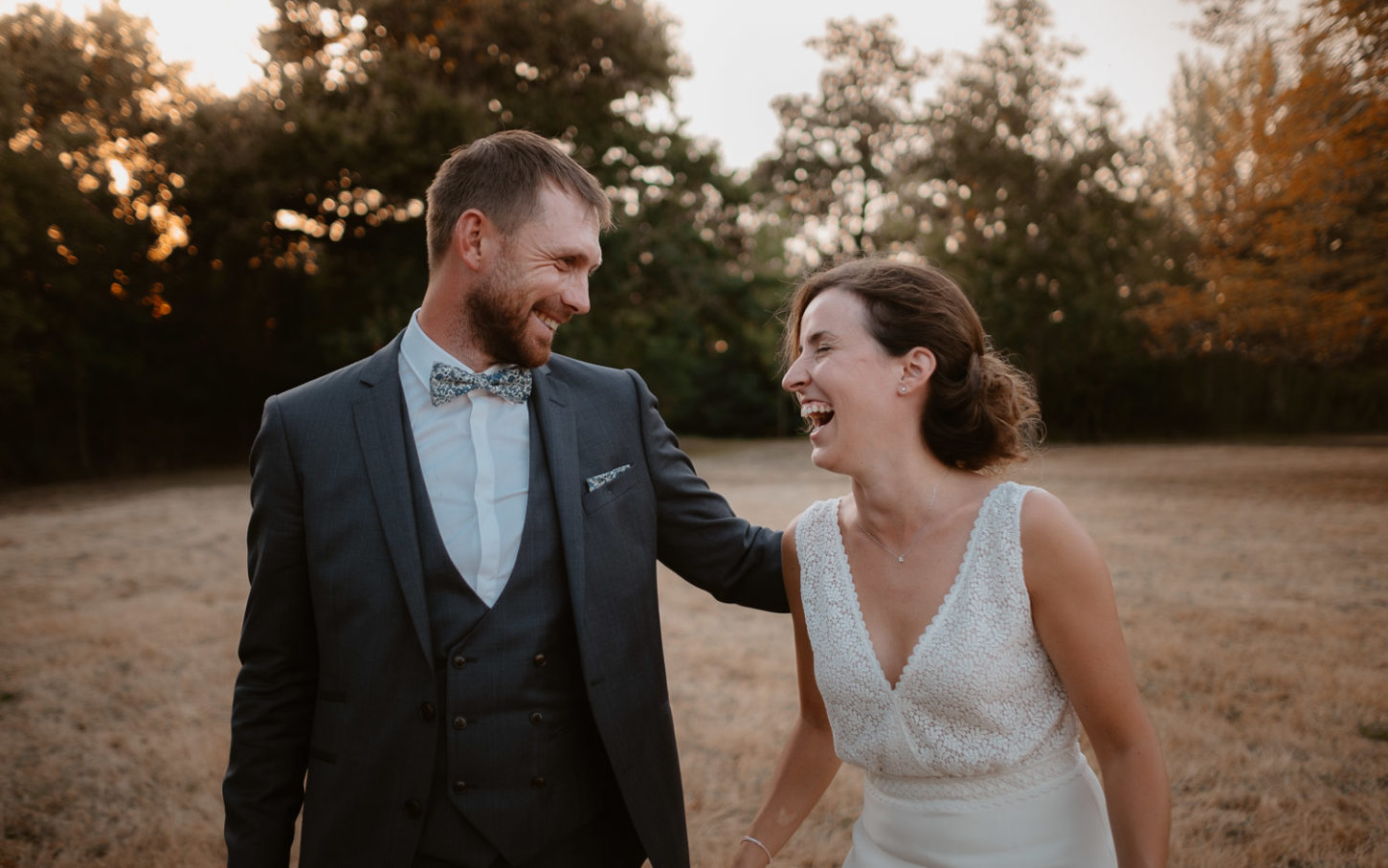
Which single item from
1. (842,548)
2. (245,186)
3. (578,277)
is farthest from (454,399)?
(245,186)

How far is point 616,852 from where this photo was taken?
2.12m

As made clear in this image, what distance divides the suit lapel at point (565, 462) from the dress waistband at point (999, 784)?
2.82 ft

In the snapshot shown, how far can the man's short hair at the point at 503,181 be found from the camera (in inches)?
86.0

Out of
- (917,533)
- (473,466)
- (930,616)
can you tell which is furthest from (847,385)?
(473,466)

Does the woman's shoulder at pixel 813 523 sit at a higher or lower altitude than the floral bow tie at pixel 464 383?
lower

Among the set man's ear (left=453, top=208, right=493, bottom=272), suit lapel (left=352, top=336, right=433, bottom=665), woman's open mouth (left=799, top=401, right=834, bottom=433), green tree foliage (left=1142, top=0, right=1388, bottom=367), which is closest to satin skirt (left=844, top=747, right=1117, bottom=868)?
woman's open mouth (left=799, top=401, right=834, bottom=433)

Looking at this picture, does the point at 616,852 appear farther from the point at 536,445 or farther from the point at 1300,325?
the point at 1300,325

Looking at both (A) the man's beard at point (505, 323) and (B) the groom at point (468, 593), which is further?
(A) the man's beard at point (505, 323)

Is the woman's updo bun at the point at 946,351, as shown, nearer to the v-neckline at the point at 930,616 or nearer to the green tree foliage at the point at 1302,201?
the v-neckline at the point at 930,616

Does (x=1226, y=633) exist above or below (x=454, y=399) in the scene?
below

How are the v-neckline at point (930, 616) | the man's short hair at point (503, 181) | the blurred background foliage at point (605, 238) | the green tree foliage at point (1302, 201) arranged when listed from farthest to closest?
the blurred background foliage at point (605, 238) < the green tree foliage at point (1302, 201) < the man's short hair at point (503, 181) < the v-neckline at point (930, 616)

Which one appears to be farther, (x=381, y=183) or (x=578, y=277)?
(x=381, y=183)

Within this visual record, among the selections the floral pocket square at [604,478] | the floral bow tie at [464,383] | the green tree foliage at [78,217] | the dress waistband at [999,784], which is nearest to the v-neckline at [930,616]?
the dress waistband at [999,784]

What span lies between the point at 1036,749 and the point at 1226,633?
5613mm
